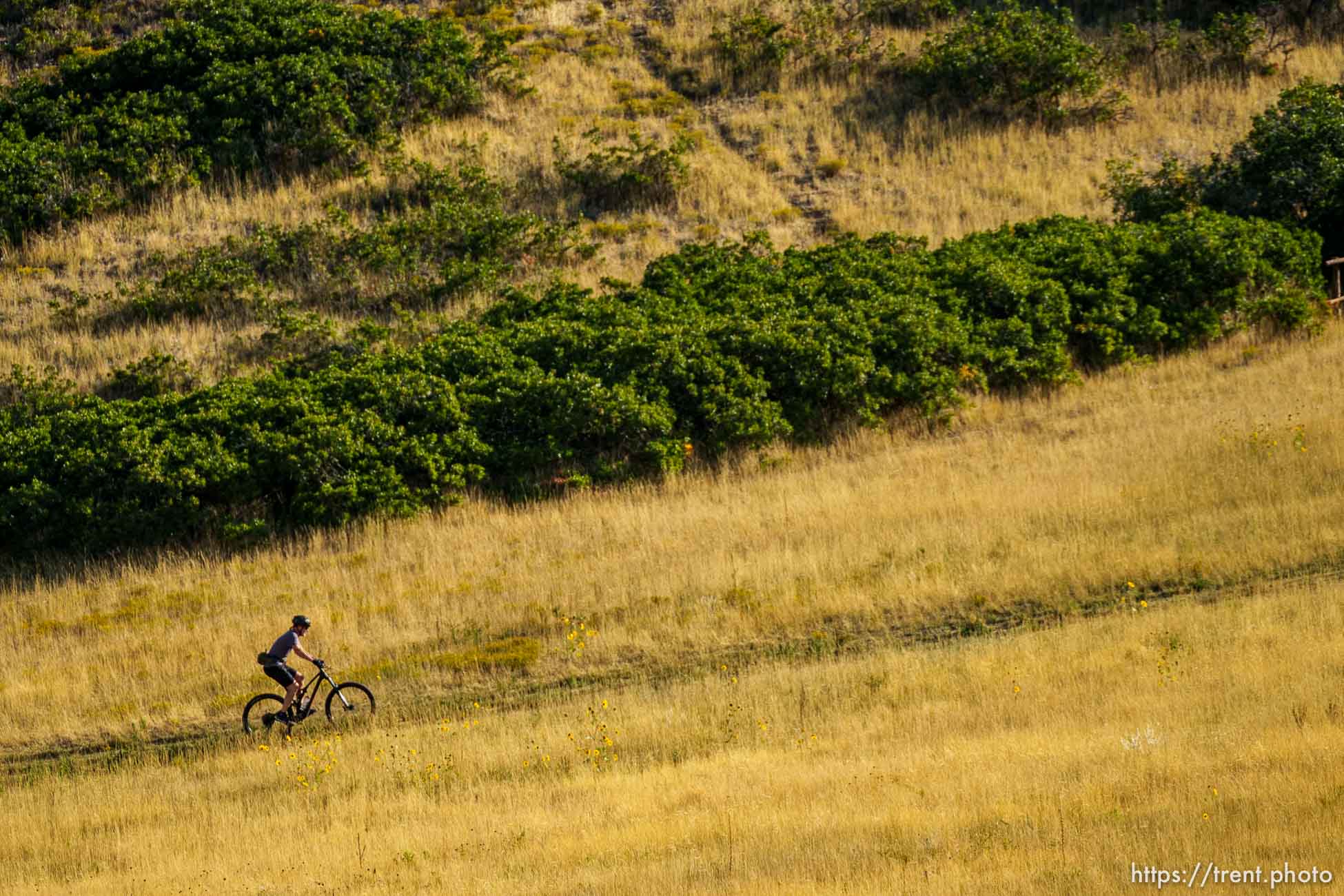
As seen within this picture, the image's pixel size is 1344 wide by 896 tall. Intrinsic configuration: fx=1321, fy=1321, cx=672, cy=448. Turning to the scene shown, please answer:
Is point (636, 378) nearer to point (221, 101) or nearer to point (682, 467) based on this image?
point (682, 467)

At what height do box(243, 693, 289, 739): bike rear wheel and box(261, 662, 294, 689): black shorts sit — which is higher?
box(261, 662, 294, 689): black shorts

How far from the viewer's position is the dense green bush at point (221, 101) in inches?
1232

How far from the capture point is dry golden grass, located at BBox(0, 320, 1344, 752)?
17625 mm

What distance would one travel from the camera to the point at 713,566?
760 inches

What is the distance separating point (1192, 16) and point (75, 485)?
3600cm

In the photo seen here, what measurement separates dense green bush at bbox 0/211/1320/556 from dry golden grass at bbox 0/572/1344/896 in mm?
6788

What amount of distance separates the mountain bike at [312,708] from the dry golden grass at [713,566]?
2.14 ft

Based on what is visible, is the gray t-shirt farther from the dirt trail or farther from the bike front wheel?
the dirt trail

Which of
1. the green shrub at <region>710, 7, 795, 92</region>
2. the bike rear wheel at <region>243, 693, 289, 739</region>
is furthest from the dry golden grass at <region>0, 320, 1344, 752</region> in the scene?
the green shrub at <region>710, 7, 795, 92</region>

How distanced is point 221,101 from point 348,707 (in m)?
21.5

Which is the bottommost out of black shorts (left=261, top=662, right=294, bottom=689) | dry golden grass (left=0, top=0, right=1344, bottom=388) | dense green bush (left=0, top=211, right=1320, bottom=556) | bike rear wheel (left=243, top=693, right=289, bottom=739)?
bike rear wheel (left=243, top=693, right=289, bottom=739)

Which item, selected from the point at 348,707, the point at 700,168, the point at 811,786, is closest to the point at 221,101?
the point at 700,168

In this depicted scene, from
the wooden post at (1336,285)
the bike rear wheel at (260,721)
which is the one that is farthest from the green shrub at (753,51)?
the bike rear wheel at (260,721)

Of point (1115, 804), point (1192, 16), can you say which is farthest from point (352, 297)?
point (1192, 16)
